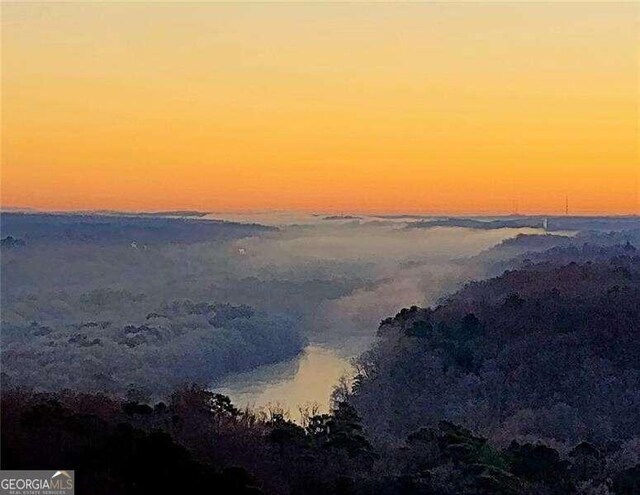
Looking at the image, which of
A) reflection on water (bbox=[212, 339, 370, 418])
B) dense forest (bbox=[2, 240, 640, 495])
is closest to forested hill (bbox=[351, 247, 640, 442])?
dense forest (bbox=[2, 240, 640, 495])

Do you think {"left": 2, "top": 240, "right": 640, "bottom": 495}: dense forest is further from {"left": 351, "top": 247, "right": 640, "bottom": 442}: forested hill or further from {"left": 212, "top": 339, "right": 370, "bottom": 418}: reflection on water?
{"left": 212, "top": 339, "right": 370, "bottom": 418}: reflection on water

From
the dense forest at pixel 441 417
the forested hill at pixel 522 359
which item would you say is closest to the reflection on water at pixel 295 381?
the dense forest at pixel 441 417

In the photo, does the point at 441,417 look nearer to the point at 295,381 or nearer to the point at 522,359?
the point at 522,359

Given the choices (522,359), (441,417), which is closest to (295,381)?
(441,417)

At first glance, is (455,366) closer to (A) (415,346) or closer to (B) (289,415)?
(A) (415,346)

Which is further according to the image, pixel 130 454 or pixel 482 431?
pixel 482 431

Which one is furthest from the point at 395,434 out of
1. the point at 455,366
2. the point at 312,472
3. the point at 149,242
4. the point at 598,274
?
the point at 598,274
